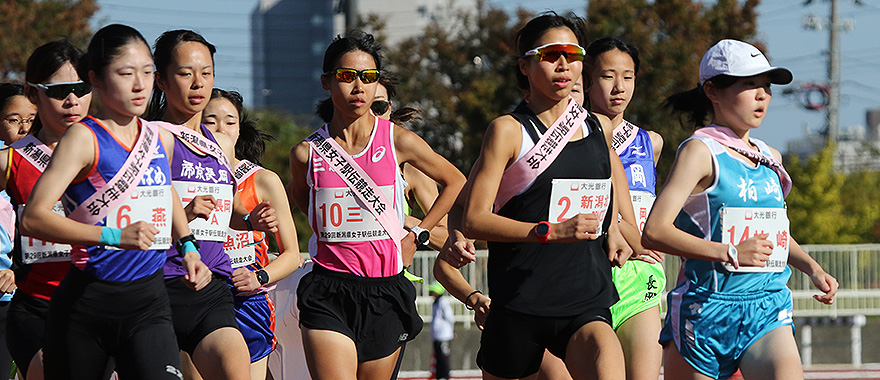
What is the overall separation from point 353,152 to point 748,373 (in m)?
2.38

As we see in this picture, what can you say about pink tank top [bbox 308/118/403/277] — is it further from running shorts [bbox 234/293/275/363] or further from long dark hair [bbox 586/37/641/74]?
long dark hair [bbox 586/37/641/74]

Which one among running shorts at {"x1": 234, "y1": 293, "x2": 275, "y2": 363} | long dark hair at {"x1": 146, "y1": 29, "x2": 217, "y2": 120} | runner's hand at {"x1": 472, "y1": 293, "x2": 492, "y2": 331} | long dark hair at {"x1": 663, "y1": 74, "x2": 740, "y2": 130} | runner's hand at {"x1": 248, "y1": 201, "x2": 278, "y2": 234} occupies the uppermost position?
long dark hair at {"x1": 146, "y1": 29, "x2": 217, "y2": 120}

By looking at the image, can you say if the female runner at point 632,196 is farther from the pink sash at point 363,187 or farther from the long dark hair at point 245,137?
the long dark hair at point 245,137

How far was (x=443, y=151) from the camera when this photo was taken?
94.6ft

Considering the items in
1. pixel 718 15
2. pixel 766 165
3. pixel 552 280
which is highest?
pixel 718 15

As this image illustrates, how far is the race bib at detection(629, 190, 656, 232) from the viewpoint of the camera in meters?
6.96

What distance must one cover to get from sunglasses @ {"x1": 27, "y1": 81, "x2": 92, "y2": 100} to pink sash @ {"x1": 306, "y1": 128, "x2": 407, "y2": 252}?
1.25 m

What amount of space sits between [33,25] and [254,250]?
77.3 ft

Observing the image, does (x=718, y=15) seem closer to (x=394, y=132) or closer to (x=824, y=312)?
(x=824, y=312)

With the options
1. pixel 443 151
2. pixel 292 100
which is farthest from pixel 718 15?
pixel 292 100

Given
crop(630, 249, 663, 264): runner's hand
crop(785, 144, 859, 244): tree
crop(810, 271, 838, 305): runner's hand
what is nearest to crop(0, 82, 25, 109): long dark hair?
crop(630, 249, 663, 264): runner's hand

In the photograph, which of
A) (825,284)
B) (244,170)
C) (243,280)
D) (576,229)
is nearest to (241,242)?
(244,170)

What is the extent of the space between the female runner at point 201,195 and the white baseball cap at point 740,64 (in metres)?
2.31

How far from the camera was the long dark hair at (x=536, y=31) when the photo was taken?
570 cm
